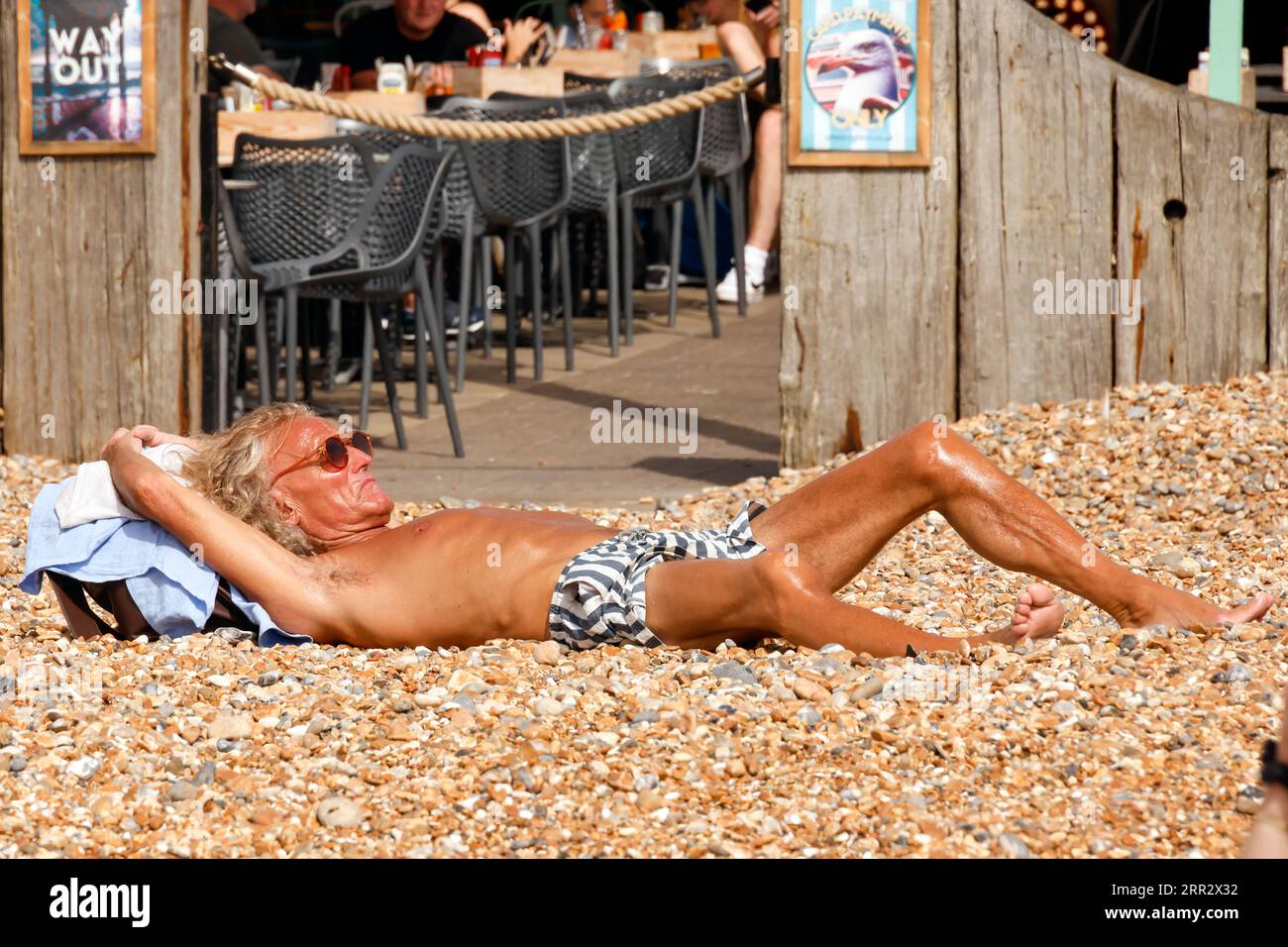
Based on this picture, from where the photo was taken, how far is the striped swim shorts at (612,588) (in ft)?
12.7

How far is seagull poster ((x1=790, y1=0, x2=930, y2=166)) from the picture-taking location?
6.20 meters

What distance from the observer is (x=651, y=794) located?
3.14 metres

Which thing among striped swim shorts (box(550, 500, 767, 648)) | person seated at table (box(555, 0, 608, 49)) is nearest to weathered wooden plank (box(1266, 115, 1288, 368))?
striped swim shorts (box(550, 500, 767, 648))

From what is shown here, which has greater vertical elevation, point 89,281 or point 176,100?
point 176,100

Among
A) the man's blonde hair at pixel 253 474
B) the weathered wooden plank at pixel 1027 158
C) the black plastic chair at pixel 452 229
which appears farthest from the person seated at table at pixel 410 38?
the man's blonde hair at pixel 253 474

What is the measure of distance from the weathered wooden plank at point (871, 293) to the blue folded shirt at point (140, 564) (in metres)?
2.69

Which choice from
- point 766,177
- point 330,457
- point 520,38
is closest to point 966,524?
point 330,457

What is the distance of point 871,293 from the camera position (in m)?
6.34

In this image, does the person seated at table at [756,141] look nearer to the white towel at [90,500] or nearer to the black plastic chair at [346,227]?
the black plastic chair at [346,227]

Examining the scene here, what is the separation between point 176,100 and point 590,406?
224cm

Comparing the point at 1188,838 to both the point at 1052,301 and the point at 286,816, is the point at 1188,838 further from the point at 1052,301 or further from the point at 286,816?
the point at 1052,301

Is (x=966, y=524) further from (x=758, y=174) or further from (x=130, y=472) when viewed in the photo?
(x=758, y=174)

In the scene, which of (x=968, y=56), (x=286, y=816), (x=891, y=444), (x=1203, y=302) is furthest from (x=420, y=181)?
(x=286, y=816)

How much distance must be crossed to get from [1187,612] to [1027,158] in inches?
105
